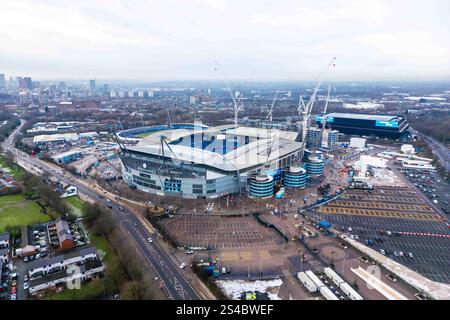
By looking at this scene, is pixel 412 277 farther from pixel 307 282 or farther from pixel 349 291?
pixel 307 282

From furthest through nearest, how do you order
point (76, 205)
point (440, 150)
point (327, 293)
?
point (440, 150), point (76, 205), point (327, 293)

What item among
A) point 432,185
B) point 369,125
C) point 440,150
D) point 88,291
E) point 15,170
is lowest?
point 88,291

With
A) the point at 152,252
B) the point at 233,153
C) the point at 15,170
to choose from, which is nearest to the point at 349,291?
the point at 152,252

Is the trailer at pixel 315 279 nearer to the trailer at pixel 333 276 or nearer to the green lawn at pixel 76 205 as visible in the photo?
the trailer at pixel 333 276

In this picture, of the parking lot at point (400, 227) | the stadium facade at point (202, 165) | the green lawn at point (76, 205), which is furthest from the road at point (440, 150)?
the green lawn at point (76, 205)

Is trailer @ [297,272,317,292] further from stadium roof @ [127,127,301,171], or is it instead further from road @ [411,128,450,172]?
road @ [411,128,450,172]
